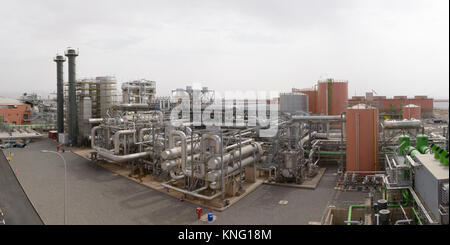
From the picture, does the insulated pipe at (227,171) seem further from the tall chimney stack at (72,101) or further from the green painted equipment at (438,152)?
the tall chimney stack at (72,101)

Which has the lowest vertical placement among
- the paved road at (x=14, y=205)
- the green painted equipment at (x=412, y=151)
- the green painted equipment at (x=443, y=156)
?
the paved road at (x=14, y=205)

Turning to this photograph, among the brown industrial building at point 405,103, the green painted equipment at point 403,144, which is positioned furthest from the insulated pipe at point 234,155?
the brown industrial building at point 405,103

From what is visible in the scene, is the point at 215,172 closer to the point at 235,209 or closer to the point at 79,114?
the point at 235,209

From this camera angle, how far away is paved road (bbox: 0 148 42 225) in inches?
570

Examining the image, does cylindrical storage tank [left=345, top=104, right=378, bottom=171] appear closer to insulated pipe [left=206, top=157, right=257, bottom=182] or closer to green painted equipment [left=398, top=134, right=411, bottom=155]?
green painted equipment [left=398, top=134, right=411, bottom=155]

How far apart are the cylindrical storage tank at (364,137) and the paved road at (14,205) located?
17948 millimetres

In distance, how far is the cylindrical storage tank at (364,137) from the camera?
765 inches

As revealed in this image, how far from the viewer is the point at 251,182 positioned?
779 inches

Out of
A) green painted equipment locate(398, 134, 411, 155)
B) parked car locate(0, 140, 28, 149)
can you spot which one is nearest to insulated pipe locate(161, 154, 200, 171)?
green painted equipment locate(398, 134, 411, 155)

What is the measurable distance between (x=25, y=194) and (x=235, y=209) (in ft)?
41.4

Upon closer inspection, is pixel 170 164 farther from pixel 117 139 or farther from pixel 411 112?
pixel 411 112

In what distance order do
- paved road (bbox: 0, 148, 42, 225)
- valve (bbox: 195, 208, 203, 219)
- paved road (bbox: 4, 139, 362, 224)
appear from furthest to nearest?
1. paved road (bbox: 0, 148, 42, 225)
2. valve (bbox: 195, 208, 203, 219)
3. paved road (bbox: 4, 139, 362, 224)

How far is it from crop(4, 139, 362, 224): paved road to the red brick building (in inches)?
1334

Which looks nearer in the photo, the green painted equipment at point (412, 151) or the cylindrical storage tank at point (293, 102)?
the green painted equipment at point (412, 151)
